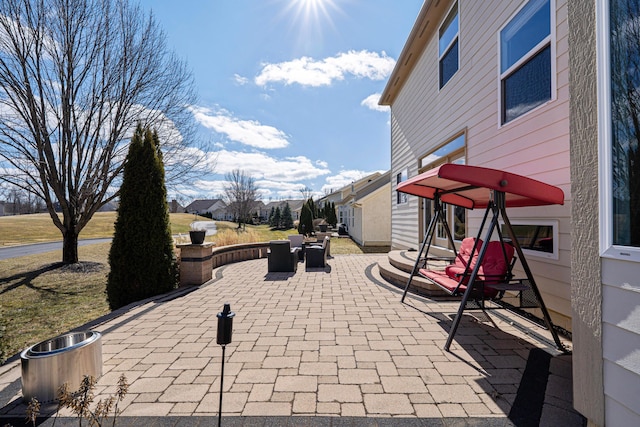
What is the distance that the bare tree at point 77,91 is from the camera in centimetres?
838

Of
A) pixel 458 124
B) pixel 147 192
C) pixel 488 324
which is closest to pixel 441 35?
pixel 458 124

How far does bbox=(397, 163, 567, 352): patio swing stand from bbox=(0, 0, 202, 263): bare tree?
9.77 m

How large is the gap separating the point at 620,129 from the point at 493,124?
3.57m

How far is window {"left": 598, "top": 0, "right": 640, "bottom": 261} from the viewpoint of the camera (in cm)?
165

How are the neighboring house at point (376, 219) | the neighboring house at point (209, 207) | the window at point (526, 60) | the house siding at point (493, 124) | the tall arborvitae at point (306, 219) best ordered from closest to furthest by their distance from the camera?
the house siding at point (493, 124)
the window at point (526, 60)
the neighboring house at point (376, 219)
the tall arborvitae at point (306, 219)
the neighboring house at point (209, 207)

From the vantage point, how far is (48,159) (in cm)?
912

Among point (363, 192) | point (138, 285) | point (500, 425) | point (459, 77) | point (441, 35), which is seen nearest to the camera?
point (500, 425)

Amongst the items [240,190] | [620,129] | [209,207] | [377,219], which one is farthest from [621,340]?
[209,207]

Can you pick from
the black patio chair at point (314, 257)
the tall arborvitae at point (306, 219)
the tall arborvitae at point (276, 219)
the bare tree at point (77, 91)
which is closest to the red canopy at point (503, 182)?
the black patio chair at point (314, 257)

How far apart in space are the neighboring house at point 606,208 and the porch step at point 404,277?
3194 mm

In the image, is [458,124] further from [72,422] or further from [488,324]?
[72,422]

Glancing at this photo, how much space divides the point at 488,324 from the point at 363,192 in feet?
51.3

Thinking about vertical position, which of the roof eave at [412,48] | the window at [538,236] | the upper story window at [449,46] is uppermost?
the roof eave at [412,48]

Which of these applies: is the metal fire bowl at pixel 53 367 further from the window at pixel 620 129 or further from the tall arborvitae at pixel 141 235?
the window at pixel 620 129
